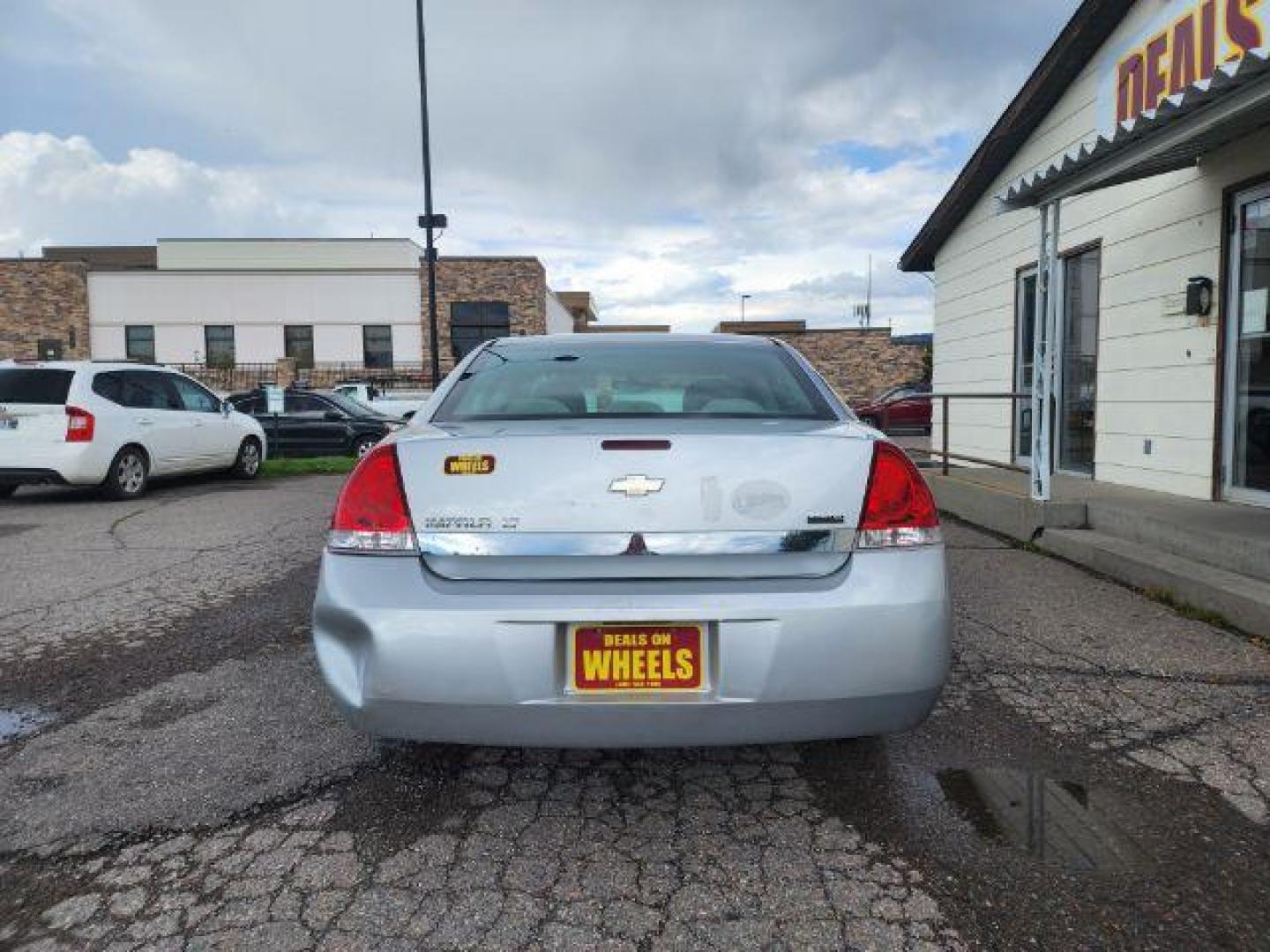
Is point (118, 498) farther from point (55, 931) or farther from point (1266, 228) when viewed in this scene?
point (1266, 228)

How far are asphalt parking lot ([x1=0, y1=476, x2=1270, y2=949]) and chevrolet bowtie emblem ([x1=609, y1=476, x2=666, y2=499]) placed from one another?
0.96 metres

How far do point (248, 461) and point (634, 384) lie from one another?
32.7 feet

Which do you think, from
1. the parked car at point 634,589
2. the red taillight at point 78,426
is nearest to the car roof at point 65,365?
the red taillight at point 78,426

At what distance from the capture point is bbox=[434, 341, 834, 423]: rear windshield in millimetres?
2936

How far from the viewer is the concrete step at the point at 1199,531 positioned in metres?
4.70

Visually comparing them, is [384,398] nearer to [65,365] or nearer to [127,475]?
[127,475]

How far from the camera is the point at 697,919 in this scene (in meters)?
2.02

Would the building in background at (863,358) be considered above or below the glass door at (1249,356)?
above

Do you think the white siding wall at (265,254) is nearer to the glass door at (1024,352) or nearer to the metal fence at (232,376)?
the metal fence at (232,376)

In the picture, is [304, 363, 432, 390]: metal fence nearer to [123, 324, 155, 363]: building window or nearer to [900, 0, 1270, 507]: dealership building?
[123, 324, 155, 363]: building window

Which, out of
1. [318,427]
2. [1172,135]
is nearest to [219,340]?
[318,427]

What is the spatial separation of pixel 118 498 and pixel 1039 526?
29.7ft

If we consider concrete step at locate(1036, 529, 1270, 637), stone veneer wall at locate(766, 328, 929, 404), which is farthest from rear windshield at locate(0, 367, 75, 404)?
stone veneer wall at locate(766, 328, 929, 404)

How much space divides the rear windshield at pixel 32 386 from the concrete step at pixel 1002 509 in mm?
8806
